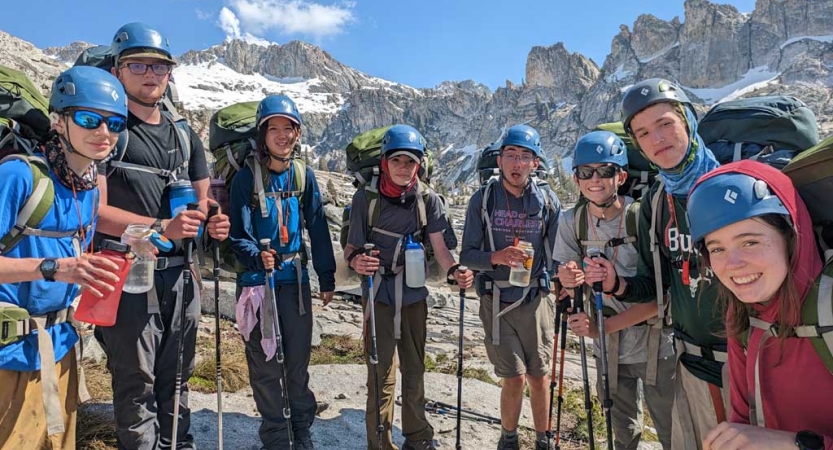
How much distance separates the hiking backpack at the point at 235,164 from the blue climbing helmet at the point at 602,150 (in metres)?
3.12

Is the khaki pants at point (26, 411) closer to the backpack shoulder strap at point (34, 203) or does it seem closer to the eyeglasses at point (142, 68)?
the backpack shoulder strap at point (34, 203)

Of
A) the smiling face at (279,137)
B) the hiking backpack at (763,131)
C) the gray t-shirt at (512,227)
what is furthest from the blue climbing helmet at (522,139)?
the smiling face at (279,137)

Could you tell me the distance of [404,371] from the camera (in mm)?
5414

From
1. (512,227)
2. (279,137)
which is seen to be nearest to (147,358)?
(279,137)

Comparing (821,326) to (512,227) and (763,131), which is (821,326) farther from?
(512,227)

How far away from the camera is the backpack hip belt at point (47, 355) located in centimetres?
308

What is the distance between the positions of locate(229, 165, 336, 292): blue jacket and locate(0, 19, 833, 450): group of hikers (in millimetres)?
24

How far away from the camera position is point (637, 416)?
15.4 ft

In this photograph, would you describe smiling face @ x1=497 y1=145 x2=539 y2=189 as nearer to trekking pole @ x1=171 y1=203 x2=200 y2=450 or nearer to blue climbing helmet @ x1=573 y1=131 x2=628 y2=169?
blue climbing helmet @ x1=573 y1=131 x2=628 y2=169

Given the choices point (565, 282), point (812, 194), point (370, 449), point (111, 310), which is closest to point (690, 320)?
point (565, 282)

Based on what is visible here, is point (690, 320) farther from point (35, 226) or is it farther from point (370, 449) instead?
point (35, 226)

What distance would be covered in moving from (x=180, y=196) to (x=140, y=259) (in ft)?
2.55

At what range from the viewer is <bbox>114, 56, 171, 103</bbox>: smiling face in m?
4.44

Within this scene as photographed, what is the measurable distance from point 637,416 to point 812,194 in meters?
3.25
